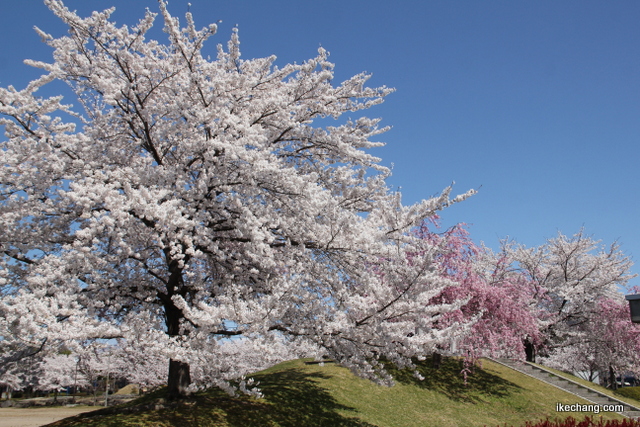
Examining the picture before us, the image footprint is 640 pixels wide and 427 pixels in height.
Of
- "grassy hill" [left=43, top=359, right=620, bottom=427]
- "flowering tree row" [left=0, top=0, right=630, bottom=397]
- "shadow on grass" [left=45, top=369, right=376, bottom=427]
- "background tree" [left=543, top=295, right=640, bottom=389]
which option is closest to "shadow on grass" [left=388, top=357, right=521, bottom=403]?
"grassy hill" [left=43, top=359, right=620, bottom=427]

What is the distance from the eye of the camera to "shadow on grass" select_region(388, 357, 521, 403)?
17002 mm

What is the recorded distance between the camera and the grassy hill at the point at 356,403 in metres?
10.3

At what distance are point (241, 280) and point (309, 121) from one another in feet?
15.8

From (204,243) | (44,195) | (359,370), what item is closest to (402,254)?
(359,370)

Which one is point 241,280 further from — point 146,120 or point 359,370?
point 146,120

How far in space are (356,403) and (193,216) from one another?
885 centimetres

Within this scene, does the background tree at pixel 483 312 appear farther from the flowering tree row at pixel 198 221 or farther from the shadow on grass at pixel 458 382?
the flowering tree row at pixel 198 221

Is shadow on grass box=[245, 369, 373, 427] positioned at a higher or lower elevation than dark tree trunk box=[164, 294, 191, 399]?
lower

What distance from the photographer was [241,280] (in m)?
A: 10.6

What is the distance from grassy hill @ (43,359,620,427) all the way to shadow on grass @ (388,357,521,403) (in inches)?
1.7

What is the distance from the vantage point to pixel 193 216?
9.18m
